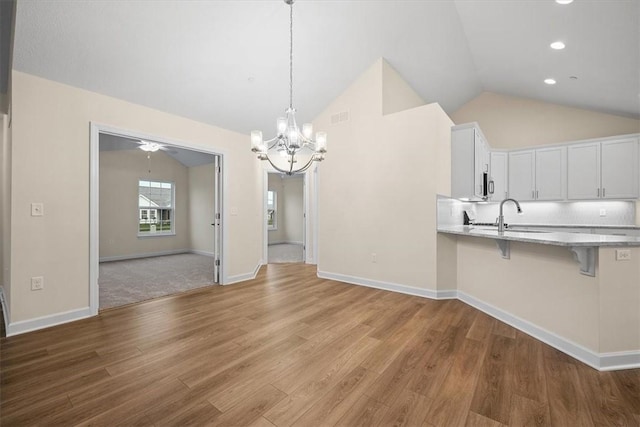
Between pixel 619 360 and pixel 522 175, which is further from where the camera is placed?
pixel 522 175

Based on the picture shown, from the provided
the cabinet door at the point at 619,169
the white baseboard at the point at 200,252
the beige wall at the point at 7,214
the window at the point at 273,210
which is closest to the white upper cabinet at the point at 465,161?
the cabinet door at the point at 619,169

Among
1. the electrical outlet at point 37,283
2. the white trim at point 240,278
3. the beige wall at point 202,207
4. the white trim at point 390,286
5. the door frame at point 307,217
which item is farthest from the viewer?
the beige wall at point 202,207

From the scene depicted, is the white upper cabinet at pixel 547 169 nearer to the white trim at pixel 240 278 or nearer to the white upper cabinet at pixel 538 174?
the white upper cabinet at pixel 538 174

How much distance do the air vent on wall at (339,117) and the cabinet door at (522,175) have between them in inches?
152

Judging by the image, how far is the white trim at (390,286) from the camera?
3.91 meters

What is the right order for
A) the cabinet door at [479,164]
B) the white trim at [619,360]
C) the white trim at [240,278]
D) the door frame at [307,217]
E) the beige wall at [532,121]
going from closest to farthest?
the white trim at [619,360], the cabinet door at [479,164], the white trim at [240,278], the beige wall at [532,121], the door frame at [307,217]

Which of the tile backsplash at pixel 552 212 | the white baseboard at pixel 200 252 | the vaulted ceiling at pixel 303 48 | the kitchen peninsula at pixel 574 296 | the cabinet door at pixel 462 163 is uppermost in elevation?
the vaulted ceiling at pixel 303 48

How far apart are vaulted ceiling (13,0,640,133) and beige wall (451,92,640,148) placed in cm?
33

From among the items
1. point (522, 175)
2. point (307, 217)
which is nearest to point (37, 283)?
point (307, 217)

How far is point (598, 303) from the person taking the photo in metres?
2.18

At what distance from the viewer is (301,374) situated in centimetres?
208

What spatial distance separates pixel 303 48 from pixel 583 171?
5.61 m

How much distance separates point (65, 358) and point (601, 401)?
402cm

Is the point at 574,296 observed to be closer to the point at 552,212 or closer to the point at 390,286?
the point at 390,286
